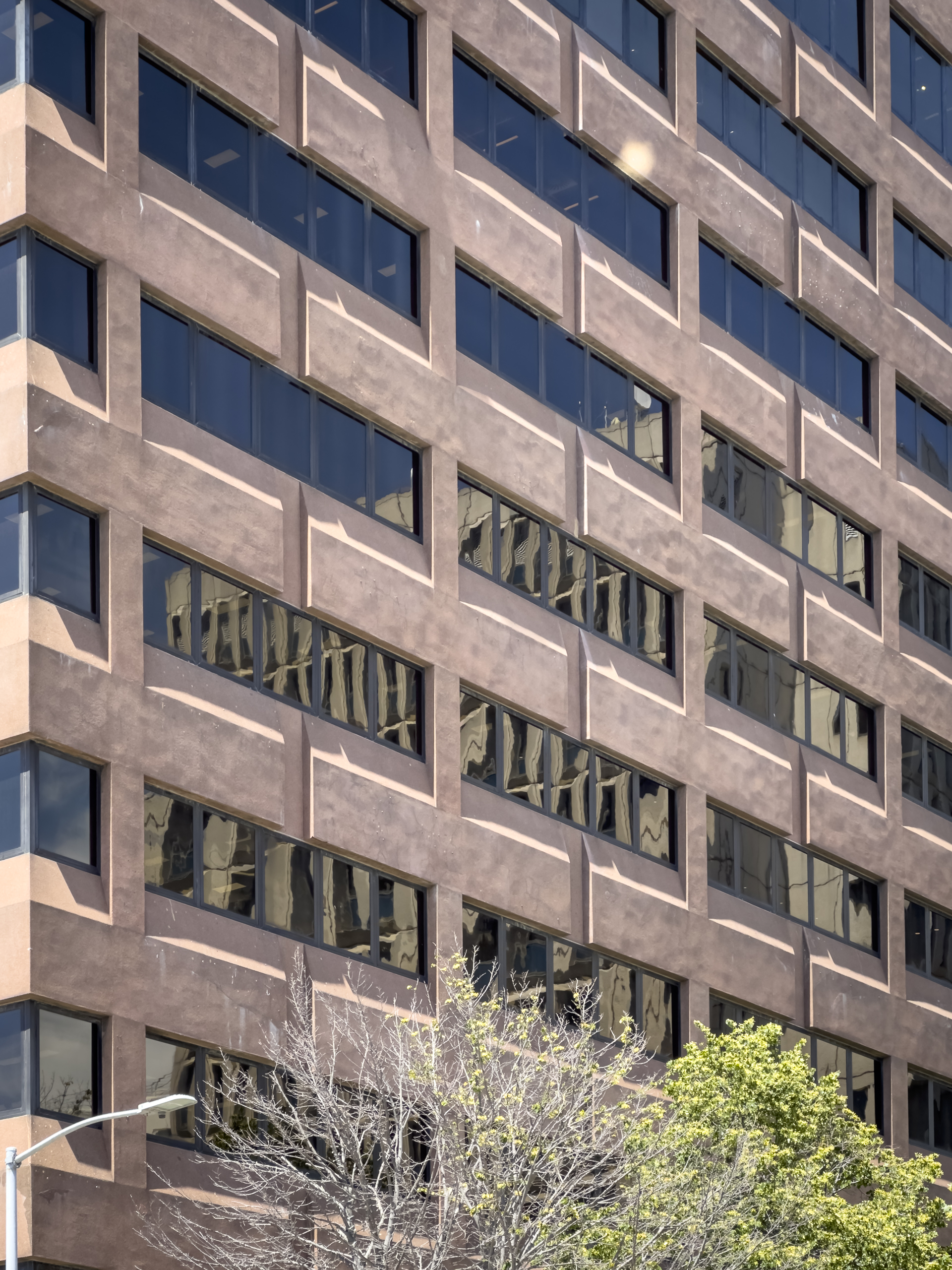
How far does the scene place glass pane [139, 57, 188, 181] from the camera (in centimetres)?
3328

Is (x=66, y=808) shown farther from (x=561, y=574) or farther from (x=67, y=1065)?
(x=561, y=574)

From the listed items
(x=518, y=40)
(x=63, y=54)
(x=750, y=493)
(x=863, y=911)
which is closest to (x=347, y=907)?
(x=63, y=54)

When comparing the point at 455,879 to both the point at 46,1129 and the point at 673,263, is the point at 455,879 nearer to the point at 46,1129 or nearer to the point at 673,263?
the point at 46,1129

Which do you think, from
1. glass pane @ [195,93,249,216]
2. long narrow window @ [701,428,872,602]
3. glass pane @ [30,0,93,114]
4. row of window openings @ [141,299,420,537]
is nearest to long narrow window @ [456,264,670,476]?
long narrow window @ [701,428,872,602]

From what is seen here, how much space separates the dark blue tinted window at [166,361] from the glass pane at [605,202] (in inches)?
473

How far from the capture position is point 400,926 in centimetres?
3547

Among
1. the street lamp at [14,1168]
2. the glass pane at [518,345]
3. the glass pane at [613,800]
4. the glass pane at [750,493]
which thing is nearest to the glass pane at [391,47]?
the glass pane at [518,345]

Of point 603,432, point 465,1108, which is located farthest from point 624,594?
point 465,1108

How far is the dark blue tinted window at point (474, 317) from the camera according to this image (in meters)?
39.0

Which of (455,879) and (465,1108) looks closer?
(465,1108)

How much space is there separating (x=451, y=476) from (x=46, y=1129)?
46.7 feet

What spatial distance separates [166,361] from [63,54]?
15.5 feet

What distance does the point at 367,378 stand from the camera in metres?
36.4

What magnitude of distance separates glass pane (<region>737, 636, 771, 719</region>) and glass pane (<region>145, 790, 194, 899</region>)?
1636cm
